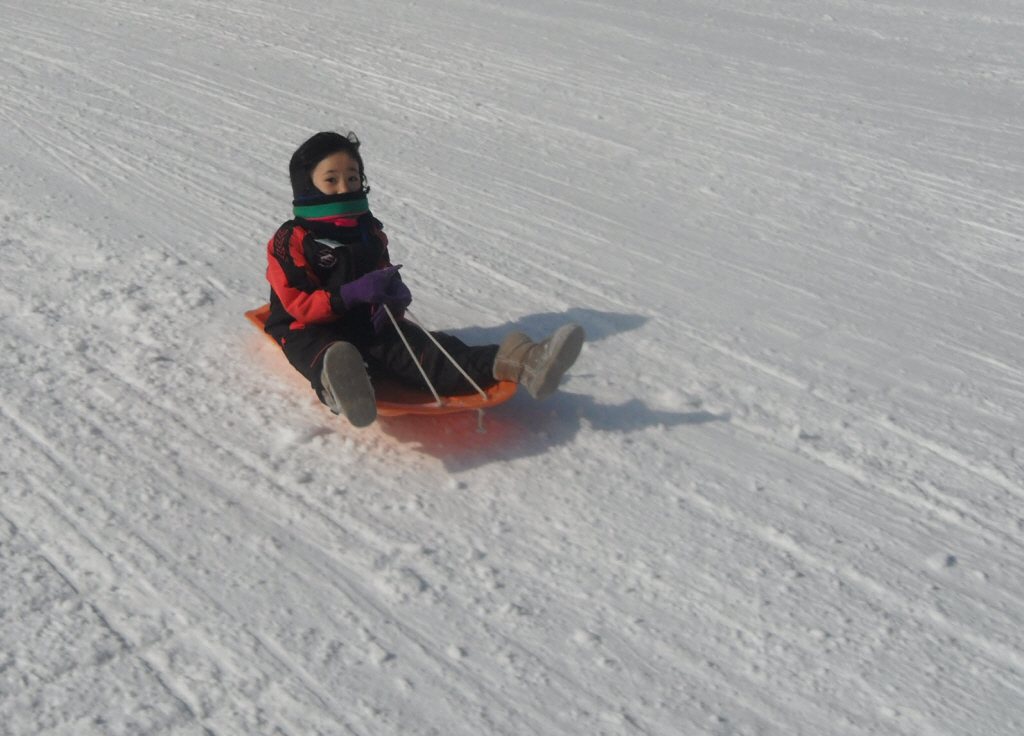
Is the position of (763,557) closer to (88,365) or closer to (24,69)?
(88,365)

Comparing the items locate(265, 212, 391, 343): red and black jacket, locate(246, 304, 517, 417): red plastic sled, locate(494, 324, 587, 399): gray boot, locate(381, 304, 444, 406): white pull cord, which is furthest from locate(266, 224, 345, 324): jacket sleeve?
locate(494, 324, 587, 399): gray boot

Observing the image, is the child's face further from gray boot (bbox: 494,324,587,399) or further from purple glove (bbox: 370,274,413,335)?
gray boot (bbox: 494,324,587,399)

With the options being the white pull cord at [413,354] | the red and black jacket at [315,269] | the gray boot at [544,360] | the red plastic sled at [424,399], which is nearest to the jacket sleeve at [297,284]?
the red and black jacket at [315,269]

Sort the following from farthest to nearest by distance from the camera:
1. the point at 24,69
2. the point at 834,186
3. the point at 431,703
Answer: the point at 24,69 < the point at 834,186 < the point at 431,703

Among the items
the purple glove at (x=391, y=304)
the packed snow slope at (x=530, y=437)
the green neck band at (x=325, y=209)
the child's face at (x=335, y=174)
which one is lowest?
the packed snow slope at (x=530, y=437)

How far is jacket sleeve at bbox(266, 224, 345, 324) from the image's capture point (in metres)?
2.77

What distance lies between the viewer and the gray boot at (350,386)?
2475mm

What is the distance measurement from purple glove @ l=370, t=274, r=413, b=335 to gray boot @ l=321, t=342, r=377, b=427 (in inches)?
13.0

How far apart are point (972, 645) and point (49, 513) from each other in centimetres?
197

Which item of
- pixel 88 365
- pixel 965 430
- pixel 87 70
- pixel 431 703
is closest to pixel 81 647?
pixel 431 703

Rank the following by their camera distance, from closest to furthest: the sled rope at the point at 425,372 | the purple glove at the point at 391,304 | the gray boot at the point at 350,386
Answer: the gray boot at the point at 350,386 < the sled rope at the point at 425,372 < the purple glove at the point at 391,304

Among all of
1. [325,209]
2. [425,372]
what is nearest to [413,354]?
[425,372]

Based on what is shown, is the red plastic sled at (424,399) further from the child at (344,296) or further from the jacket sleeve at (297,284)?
the jacket sleeve at (297,284)

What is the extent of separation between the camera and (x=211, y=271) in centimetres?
364
